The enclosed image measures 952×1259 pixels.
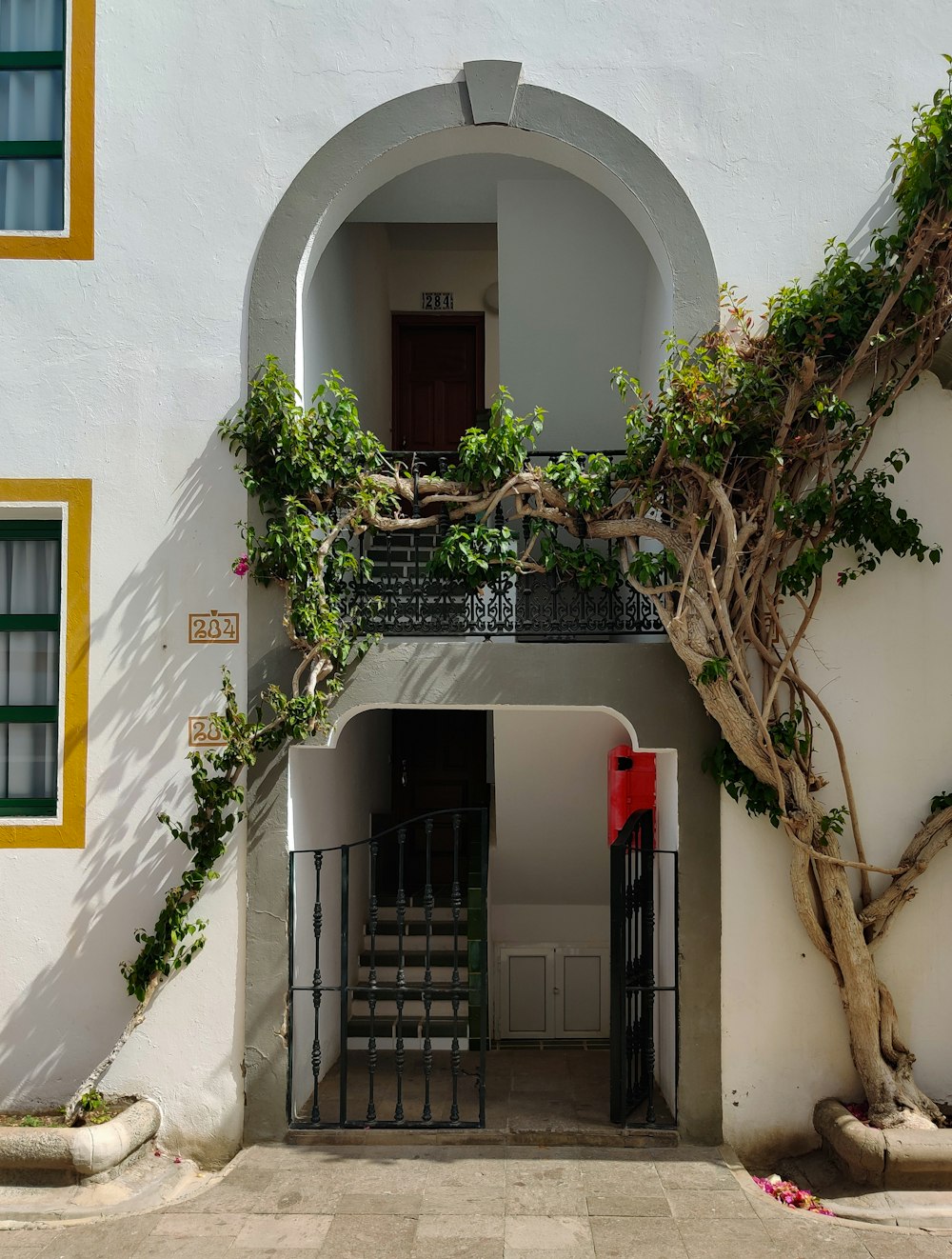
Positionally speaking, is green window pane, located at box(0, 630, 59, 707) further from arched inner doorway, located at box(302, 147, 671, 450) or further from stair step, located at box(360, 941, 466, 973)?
stair step, located at box(360, 941, 466, 973)

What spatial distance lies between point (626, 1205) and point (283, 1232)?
1.51 meters

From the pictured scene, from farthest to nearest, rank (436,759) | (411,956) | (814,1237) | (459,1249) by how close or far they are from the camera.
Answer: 1. (436,759)
2. (411,956)
3. (814,1237)
4. (459,1249)

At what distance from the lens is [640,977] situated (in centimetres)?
600

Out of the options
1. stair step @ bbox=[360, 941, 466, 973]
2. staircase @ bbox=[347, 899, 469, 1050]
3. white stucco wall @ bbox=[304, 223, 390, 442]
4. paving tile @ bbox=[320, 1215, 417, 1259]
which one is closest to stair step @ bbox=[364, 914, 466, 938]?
staircase @ bbox=[347, 899, 469, 1050]

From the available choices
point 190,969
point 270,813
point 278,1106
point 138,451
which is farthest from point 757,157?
point 278,1106

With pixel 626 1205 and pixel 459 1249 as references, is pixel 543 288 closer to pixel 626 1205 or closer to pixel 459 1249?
pixel 626 1205

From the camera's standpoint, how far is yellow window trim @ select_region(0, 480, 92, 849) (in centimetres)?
567

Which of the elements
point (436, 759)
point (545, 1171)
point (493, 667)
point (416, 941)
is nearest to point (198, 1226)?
point (545, 1171)

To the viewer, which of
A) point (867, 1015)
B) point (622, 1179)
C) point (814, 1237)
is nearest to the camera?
point (814, 1237)

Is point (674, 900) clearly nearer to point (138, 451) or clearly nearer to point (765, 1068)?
point (765, 1068)

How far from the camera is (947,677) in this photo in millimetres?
5641

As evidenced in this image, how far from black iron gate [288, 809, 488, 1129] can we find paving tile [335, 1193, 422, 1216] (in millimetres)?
618

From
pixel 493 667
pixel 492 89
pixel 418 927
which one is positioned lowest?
pixel 418 927

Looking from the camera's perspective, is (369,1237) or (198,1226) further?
(198,1226)
